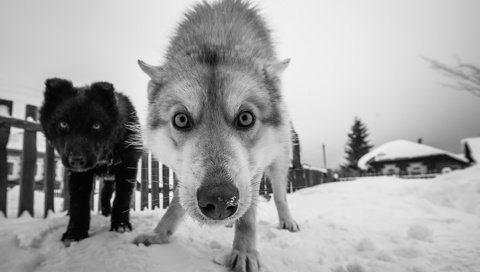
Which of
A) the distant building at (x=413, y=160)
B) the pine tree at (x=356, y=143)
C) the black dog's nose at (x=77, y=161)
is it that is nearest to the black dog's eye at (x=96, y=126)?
the black dog's nose at (x=77, y=161)

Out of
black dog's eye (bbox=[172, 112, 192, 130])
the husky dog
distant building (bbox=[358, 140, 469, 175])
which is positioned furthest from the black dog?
distant building (bbox=[358, 140, 469, 175])

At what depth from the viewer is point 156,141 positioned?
7.79 ft

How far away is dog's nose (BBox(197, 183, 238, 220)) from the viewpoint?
1418 mm

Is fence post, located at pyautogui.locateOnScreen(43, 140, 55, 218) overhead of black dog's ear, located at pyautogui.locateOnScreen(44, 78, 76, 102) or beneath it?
beneath

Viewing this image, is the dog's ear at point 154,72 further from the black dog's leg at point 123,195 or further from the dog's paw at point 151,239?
the dog's paw at point 151,239

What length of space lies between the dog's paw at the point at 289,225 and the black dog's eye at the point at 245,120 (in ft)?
6.35

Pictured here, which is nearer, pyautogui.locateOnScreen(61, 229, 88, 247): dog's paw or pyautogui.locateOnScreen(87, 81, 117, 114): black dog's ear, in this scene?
pyautogui.locateOnScreen(61, 229, 88, 247): dog's paw

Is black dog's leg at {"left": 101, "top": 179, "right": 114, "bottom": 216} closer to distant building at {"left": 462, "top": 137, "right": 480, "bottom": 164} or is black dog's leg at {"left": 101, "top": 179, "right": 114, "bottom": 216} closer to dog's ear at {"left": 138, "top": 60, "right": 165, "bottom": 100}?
dog's ear at {"left": 138, "top": 60, "right": 165, "bottom": 100}

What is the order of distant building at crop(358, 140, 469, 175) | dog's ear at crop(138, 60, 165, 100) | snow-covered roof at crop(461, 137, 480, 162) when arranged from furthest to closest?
1. distant building at crop(358, 140, 469, 175)
2. snow-covered roof at crop(461, 137, 480, 162)
3. dog's ear at crop(138, 60, 165, 100)

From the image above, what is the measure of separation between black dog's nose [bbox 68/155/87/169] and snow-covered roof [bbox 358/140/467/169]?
3452 cm

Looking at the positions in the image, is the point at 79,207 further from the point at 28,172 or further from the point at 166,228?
the point at 28,172

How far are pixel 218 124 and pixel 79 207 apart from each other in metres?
1.71

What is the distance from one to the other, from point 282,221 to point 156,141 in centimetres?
212

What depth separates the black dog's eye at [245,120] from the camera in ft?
6.83
